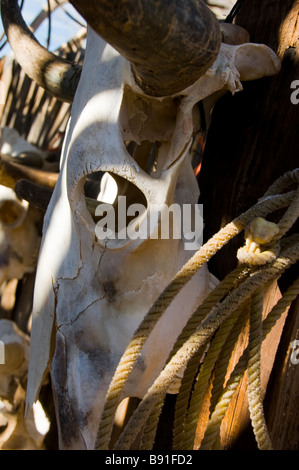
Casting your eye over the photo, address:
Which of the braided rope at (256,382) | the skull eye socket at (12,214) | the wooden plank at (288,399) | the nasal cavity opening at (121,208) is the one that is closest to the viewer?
the braided rope at (256,382)

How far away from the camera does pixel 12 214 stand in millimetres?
2285

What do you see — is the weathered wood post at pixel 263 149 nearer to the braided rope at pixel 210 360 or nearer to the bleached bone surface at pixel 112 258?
the bleached bone surface at pixel 112 258

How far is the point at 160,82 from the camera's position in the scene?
1.00m

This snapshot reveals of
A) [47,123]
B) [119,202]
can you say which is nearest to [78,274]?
[119,202]

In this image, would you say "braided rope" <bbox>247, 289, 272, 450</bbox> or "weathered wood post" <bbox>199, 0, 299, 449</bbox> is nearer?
"braided rope" <bbox>247, 289, 272, 450</bbox>

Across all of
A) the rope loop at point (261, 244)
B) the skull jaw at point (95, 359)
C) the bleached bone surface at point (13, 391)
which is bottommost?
the bleached bone surface at point (13, 391)

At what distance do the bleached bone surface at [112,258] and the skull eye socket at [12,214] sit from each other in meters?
1.06

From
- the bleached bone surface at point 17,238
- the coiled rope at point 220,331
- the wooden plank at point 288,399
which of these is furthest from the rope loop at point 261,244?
the bleached bone surface at point 17,238

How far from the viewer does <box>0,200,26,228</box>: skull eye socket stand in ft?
7.44

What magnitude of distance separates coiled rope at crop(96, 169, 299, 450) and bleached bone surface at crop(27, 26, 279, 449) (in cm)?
18

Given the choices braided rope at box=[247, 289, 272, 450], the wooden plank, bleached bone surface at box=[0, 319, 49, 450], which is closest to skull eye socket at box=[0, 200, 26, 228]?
bleached bone surface at box=[0, 319, 49, 450]

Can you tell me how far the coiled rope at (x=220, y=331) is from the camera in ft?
3.04

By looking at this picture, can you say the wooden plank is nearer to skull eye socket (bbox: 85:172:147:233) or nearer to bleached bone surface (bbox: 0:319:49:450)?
skull eye socket (bbox: 85:172:147:233)

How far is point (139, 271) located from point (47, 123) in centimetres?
169
